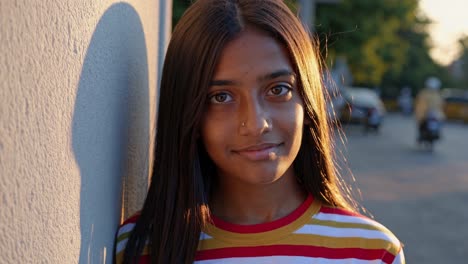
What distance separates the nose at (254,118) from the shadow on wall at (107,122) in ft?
1.05

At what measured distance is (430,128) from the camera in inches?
703

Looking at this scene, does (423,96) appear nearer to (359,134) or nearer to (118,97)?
(359,134)

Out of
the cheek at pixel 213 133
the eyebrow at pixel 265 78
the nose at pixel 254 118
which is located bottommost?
the cheek at pixel 213 133

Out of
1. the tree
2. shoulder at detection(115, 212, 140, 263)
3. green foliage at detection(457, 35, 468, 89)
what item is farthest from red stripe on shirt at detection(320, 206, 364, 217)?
green foliage at detection(457, 35, 468, 89)

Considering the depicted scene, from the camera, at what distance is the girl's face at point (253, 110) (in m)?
1.65

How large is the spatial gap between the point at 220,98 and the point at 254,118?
0.39ft

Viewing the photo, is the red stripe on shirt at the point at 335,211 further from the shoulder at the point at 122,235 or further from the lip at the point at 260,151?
the shoulder at the point at 122,235

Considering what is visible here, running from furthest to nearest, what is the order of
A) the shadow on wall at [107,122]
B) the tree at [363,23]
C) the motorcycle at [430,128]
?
the tree at [363,23]
the motorcycle at [430,128]
the shadow on wall at [107,122]

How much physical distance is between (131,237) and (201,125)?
0.34 m

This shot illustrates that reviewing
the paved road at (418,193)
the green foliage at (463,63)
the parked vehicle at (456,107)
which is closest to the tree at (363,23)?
the paved road at (418,193)

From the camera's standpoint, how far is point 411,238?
7.50 m

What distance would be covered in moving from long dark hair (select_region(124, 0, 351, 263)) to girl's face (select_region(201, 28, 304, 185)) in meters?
0.03

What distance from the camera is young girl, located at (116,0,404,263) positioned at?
1676mm

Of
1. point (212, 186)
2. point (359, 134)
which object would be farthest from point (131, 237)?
point (359, 134)
